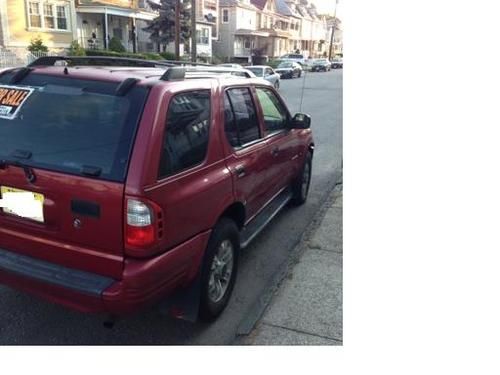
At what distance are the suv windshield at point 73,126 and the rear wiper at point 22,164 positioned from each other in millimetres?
12

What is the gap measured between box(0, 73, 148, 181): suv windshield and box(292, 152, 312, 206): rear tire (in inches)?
116

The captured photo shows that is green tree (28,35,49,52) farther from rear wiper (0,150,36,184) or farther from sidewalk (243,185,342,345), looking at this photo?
rear wiper (0,150,36,184)

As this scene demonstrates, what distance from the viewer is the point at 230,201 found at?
116 inches

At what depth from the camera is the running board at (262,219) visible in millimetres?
3453

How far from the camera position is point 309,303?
10.5 feet

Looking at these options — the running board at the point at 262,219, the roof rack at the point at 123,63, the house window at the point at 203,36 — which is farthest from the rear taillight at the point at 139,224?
the house window at the point at 203,36

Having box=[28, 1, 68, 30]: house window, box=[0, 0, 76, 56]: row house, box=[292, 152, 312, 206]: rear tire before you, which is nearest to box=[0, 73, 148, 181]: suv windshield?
box=[292, 152, 312, 206]: rear tire

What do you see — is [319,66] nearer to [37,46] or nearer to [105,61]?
[37,46]

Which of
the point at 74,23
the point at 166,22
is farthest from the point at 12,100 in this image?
the point at 166,22

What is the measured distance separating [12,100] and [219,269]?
162 cm

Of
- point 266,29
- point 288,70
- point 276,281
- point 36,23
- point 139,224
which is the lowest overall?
point 276,281

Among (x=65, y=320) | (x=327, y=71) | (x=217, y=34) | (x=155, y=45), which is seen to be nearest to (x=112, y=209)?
(x=65, y=320)
